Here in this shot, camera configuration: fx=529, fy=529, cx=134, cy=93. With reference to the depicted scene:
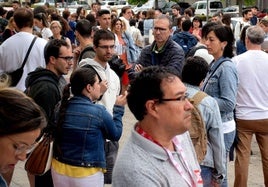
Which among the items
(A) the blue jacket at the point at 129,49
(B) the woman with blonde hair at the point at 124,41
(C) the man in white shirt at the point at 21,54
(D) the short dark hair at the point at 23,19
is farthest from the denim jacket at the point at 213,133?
(A) the blue jacket at the point at 129,49

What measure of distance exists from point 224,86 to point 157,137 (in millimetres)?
2476

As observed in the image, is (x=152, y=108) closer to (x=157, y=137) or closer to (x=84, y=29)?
(x=157, y=137)

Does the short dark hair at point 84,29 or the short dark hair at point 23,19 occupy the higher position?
the short dark hair at point 23,19

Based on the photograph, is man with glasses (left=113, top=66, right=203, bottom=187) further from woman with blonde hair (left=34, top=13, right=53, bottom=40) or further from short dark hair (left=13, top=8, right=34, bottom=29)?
woman with blonde hair (left=34, top=13, right=53, bottom=40)

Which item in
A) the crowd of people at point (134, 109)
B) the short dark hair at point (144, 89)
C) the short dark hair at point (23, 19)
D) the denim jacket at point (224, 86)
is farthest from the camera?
the short dark hair at point (23, 19)

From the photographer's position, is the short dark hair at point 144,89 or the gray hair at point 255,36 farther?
the gray hair at point 255,36

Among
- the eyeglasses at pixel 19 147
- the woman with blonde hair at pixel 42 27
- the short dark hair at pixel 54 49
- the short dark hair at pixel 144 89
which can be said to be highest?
the short dark hair at pixel 144 89

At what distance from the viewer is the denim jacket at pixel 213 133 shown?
4.33 metres

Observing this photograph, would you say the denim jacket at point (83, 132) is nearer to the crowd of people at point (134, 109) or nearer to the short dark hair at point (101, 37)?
the crowd of people at point (134, 109)

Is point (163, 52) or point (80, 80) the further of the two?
point (163, 52)

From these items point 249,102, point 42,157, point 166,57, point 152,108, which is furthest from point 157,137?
point 249,102

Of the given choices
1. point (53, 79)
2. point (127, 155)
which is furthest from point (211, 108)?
point (127, 155)

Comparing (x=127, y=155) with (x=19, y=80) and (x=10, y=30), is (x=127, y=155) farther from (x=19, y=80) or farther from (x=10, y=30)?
(x=10, y=30)

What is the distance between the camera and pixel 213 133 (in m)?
4.46
